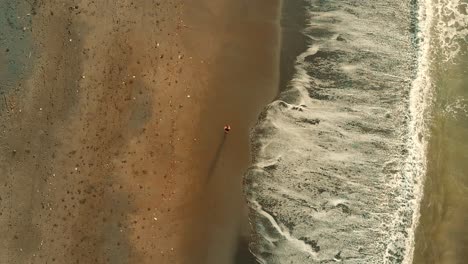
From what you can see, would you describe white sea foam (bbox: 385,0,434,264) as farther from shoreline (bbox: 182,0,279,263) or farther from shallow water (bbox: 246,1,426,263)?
shoreline (bbox: 182,0,279,263)

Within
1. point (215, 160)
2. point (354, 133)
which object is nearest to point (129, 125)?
point (215, 160)

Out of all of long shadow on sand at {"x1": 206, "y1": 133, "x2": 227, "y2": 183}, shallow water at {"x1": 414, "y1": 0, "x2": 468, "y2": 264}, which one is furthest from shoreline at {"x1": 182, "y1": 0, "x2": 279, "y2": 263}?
shallow water at {"x1": 414, "y1": 0, "x2": 468, "y2": 264}

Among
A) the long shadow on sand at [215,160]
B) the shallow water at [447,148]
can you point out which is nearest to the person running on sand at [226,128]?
the long shadow on sand at [215,160]

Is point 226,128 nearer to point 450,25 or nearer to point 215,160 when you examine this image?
point 215,160

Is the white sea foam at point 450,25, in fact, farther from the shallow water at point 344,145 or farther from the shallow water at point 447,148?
the shallow water at point 344,145

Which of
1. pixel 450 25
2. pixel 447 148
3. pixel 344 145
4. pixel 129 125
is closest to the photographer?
pixel 129 125

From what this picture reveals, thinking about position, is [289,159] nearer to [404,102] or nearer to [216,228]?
[216,228]

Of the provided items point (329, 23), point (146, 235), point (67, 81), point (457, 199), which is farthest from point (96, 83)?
point (457, 199)
